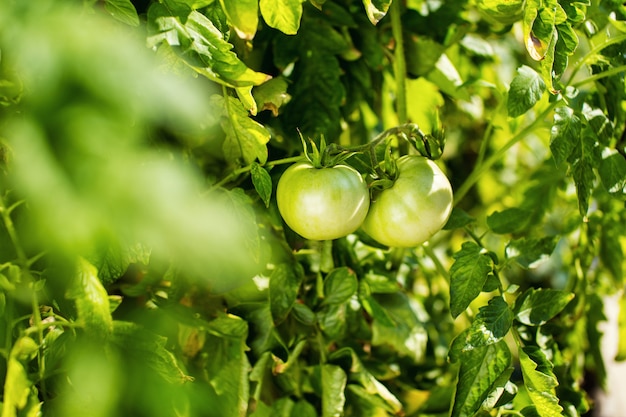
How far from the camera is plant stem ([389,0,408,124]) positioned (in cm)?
80

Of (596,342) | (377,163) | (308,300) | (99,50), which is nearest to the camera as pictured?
(99,50)

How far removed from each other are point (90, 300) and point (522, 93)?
1.56ft

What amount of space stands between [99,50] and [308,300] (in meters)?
0.57

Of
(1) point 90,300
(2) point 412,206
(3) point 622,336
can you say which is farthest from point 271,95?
(3) point 622,336

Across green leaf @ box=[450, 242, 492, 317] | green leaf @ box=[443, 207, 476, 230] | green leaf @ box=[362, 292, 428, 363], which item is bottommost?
green leaf @ box=[362, 292, 428, 363]

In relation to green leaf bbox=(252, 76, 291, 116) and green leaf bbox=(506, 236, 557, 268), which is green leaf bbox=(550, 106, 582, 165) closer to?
green leaf bbox=(506, 236, 557, 268)

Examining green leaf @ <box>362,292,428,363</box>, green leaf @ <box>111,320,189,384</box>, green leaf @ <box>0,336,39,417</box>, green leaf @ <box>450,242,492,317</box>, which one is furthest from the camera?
green leaf @ <box>362,292,428,363</box>

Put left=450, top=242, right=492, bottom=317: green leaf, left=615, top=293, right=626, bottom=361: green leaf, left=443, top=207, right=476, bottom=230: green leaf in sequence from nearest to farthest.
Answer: left=450, top=242, right=492, bottom=317: green leaf < left=443, top=207, right=476, bottom=230: green leaf < left=615, top=293, right=626, bottom=361: green leaf

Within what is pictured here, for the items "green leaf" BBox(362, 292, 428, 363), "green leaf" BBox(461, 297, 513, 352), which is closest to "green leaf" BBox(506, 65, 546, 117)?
"green leaf" BBox(461, 297, 513, 352)

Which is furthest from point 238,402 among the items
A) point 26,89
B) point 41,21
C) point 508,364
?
point 41,21

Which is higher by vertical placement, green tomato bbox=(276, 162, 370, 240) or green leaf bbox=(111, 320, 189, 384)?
green tomato bbox=(276, 162, 370, 240)

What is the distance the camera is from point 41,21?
26cm

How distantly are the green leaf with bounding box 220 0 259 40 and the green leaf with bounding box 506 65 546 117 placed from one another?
0.93 ft

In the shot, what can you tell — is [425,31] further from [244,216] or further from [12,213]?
[12,213]
